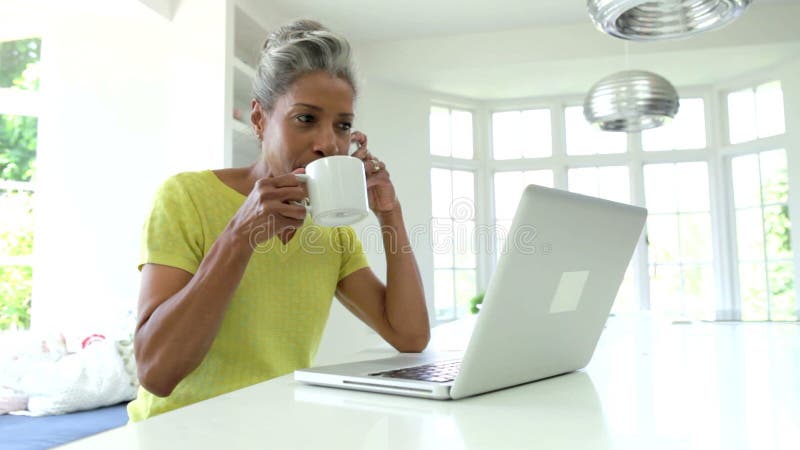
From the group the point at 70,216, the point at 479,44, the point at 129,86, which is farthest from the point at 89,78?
the point at 479,44

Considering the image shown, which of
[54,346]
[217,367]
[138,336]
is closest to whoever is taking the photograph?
[138,336]

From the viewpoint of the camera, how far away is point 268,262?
4.08 ft

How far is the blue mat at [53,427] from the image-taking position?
2.28m

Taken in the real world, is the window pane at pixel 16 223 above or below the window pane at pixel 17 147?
below

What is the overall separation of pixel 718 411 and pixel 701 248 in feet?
17.9

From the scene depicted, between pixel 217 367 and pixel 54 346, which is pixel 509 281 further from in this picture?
pixel 54 346

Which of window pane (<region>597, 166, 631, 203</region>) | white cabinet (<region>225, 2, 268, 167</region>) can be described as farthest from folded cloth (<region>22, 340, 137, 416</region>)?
window pane (<region>597, 166, 631, 203</region>)

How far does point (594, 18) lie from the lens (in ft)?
5.60

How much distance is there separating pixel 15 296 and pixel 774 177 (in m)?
5.47

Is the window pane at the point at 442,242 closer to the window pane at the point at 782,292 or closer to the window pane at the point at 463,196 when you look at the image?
the window pane at the point at 463,196

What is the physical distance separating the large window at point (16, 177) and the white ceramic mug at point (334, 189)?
3.38m

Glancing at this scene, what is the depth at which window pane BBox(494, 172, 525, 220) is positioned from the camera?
6.06 m

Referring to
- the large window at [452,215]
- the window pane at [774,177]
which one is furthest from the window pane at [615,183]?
the large window at [452,215]

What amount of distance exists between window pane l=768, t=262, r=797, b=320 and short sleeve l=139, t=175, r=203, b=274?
5.21 meters
